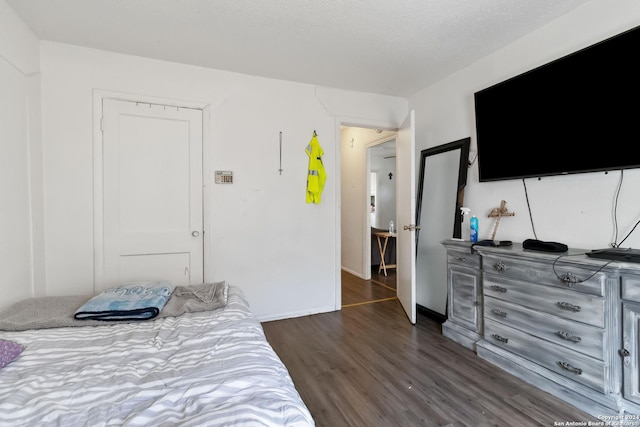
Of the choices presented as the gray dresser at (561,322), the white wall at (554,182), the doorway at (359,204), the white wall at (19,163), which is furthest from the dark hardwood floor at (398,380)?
the white wall at (19,163)

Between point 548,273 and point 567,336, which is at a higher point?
point 548,273

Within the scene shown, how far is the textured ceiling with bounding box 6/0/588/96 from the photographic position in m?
2.07

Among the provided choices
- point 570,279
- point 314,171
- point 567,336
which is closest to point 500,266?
point 570,279

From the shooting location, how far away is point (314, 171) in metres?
3.36

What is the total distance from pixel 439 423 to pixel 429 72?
3.05m

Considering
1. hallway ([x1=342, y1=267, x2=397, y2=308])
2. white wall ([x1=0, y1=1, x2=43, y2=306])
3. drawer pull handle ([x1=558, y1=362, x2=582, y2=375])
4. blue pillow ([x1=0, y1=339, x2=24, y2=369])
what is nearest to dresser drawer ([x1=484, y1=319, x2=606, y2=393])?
drawer pull handle ([x1=558, y1=362, x2=582, y2=375])

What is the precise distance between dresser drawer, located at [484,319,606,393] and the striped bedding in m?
1.80

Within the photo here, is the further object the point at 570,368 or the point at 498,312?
the point at 498,312

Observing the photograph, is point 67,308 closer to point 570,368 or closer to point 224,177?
point 224,177

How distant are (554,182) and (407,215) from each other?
1.27 m

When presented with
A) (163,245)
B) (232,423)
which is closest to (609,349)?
(232,423)

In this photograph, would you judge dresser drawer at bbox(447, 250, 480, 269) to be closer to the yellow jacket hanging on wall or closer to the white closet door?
the yellow jacket hanging on wall

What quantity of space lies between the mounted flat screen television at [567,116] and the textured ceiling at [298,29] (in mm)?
480

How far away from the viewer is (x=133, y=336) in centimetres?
142
